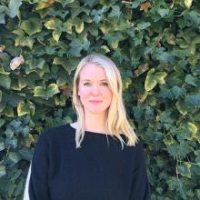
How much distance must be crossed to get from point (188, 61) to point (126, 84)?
1.28 ft

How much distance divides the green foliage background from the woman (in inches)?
13.7

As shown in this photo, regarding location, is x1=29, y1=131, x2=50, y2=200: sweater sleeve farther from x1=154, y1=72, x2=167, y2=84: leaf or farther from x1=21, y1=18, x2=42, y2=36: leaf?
x1=154, y1=72, x2=167, y2=84: leaf

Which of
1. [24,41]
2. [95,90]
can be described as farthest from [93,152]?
[24,41]

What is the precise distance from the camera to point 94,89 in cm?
234

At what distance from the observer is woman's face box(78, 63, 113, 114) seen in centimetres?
235

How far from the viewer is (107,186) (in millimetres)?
2367

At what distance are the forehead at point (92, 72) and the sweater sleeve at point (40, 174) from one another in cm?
38

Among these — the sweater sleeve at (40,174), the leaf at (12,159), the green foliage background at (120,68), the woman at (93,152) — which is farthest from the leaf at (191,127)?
the leaf at (12,159)

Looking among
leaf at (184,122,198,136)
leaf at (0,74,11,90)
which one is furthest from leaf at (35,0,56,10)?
leaf at (184,122,198,136)

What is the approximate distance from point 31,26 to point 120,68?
1.82 ft

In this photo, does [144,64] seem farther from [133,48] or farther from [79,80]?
[79,80]

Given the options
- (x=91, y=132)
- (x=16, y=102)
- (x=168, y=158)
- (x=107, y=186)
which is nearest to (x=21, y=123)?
(x=16, y=102)

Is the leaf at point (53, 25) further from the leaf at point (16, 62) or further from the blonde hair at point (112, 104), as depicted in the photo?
the blonde hair at point (112, 104)

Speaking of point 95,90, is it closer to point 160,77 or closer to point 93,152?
point 93,152
